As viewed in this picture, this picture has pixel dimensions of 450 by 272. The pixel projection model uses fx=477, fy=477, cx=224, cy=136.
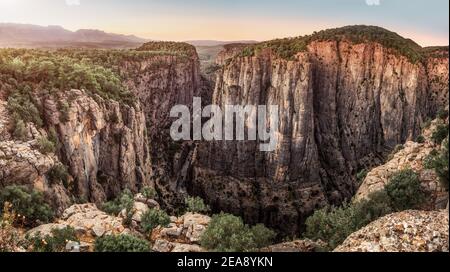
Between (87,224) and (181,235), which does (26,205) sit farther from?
(181,235)

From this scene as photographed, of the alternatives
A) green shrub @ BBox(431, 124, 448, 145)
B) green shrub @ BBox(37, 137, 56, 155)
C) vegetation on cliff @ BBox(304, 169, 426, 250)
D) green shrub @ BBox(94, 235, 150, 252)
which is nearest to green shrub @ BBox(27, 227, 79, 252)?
green shrub @ BBox(94, 235, 150, 252)

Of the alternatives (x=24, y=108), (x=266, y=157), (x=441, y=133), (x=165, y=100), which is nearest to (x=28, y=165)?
(x=24, y=108)

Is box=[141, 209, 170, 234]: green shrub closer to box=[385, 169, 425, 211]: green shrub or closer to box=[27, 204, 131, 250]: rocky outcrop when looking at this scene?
box=[27, 204, 131, 250]: rocky outcrop

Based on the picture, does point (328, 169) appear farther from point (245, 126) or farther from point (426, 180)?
point (426, 180)

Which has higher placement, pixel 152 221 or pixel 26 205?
pixel 26 205

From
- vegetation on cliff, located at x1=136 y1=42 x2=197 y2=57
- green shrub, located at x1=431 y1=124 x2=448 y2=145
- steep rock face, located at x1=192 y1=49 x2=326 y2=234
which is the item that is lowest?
steep rock face, located at x1=192 y1=49 x2=326 y2=234
